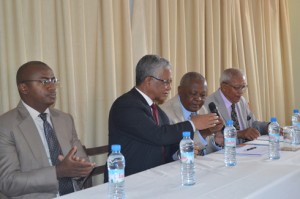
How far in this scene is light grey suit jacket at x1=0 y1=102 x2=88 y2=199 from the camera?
7.42 feet

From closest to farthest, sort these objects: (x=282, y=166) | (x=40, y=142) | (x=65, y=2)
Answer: (x=282, y=166) → (x=40, y=142) → (x=65, y=2)

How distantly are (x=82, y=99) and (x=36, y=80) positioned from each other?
37.4 inches

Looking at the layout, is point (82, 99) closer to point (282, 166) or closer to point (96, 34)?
point (96, 34)

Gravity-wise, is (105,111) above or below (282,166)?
above

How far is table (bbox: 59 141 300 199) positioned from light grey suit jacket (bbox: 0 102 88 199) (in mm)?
487

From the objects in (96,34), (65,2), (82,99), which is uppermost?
(65,2)

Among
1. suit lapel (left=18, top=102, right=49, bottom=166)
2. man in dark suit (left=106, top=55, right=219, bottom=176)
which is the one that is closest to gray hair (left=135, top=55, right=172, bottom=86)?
man in dark suit (left=106, top=55, right=219, bottom=176)

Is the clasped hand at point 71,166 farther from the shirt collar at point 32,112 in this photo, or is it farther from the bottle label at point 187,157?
the bottle label at point 187,157

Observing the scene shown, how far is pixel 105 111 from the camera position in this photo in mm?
3715

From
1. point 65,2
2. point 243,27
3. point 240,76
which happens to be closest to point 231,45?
point 243,27

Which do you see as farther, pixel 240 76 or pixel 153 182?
pixel 240 76

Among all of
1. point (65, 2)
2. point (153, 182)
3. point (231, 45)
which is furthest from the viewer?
point (231, 45)

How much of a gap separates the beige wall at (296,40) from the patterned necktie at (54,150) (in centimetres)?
528

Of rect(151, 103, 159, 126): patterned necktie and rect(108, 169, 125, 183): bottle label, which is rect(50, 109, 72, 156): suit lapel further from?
rect(108, 169, 125, 183): bottle label
